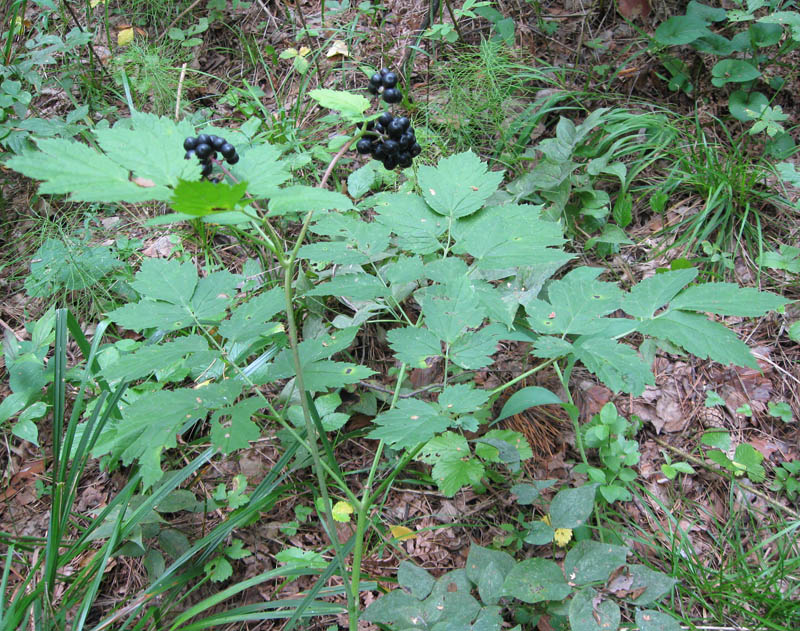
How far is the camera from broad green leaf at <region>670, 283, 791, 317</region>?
1.26m

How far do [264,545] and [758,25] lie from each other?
3.24 m

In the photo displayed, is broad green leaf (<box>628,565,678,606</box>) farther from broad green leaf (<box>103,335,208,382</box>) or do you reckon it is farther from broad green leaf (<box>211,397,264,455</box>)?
broad green leaf (<box>103,335,208,382</box>)

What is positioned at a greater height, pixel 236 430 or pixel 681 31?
pixel 681 31

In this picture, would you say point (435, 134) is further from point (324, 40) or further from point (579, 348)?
point (579, 348)

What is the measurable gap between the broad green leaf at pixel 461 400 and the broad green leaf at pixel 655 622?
2.30ft

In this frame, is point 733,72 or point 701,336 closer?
point 701,336

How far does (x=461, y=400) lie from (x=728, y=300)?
690 millimetres

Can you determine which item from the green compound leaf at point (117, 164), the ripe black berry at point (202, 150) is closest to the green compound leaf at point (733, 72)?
the ripe black berry at point (202, 150)

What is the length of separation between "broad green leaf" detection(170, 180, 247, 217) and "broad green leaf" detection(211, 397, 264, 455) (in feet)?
1.50

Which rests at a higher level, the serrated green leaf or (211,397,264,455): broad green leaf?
(211,397,264,455): broad green leaf

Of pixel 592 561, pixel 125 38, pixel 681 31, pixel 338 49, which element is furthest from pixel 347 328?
pixel 125 38

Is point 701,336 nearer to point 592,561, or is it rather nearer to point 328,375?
point 592,561

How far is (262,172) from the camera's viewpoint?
1138 mm

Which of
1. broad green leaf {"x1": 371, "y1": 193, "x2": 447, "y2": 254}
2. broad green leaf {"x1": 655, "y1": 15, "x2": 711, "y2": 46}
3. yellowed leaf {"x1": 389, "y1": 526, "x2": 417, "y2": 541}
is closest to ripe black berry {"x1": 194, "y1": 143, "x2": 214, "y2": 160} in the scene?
broad green leaf {"x1": 371, "y1": 193, "x2": 447, "y2": 254}
